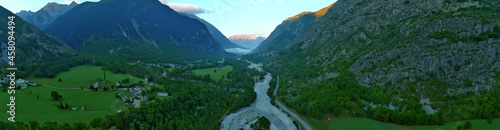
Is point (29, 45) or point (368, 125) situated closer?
point (368, 125)

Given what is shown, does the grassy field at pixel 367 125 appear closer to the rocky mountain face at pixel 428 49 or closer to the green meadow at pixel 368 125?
the green meadow at pixel 368 125

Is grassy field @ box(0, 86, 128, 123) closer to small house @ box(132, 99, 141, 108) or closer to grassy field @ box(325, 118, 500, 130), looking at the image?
small house @ box(132, 99, 141, 108)

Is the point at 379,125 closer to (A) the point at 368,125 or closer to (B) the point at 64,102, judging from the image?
(A) the point at 368,125

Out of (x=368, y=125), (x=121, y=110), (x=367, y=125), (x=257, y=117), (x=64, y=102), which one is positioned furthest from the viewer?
(x=257, y=117)

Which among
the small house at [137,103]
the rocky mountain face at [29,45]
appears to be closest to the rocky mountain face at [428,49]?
the small house at [137,103]

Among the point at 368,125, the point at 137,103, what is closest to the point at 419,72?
the point at 368,125
